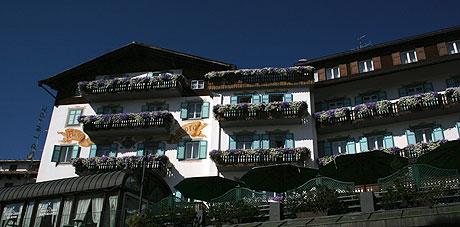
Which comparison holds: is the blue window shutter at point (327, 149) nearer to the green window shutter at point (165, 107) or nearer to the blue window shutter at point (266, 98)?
the blue window shutter at point (266, 98)

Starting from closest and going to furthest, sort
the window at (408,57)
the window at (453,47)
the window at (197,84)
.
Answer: the window at (453,47) → the window at (408,57) → the window at (197,84)

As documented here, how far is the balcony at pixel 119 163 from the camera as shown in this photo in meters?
28.4

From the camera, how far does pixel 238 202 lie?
18.0m

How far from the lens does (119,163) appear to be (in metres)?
28.7

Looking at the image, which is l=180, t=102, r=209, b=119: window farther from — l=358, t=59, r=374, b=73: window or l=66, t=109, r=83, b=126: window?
l=358, t=59, r=374, b=73: window

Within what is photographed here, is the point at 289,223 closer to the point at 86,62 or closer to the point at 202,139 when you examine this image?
the point at 202,139

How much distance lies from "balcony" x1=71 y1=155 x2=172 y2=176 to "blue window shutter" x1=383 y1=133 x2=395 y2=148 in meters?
13.7

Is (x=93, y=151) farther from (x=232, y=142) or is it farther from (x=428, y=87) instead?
(x=428, y=87)

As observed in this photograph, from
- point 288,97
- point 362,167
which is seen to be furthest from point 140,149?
point 362,167

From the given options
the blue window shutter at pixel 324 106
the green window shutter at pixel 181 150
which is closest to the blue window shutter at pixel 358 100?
the blue window shutter at pixel 324 106

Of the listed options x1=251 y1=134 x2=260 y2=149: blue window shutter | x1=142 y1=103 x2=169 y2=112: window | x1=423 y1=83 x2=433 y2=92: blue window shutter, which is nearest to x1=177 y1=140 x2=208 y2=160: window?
x1=251 y1=134 x2=260 y2=149: blue window shutter

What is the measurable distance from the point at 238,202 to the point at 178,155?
11.9 meters

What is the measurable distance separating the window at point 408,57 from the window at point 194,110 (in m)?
13.5

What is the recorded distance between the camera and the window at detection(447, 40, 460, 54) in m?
27.8
